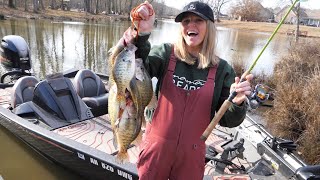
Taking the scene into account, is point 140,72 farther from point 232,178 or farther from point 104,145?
point 104,145

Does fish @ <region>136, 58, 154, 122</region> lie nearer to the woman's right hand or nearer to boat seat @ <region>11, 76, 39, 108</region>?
the woman's right hand

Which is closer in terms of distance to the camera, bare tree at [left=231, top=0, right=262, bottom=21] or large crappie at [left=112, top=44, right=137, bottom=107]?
large crappie at [left=112, top=44, right=137, bottom=107]

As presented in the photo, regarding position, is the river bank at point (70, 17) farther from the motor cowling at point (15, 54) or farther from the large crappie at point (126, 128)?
the large crappie at point (126, 128)

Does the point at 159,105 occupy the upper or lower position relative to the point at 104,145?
upper

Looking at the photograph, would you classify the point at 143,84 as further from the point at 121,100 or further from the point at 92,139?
the point at 92,139

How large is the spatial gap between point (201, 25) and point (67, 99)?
12.9 ft

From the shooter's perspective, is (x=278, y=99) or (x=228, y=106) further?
(x=278, y=99)

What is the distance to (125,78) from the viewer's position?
5.70ft

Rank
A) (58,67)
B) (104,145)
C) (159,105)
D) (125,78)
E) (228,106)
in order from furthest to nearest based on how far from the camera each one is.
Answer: (58,67), (104,145), (159,105), (228,106), (125,78)

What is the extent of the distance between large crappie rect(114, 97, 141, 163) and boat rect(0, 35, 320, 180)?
1849mm

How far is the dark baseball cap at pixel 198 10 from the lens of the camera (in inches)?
76.0

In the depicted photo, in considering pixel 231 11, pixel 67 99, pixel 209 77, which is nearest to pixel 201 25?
pixel 209 77

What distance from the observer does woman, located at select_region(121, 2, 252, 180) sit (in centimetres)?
200

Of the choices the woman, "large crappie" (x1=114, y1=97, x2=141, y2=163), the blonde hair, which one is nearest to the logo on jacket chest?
the woman
